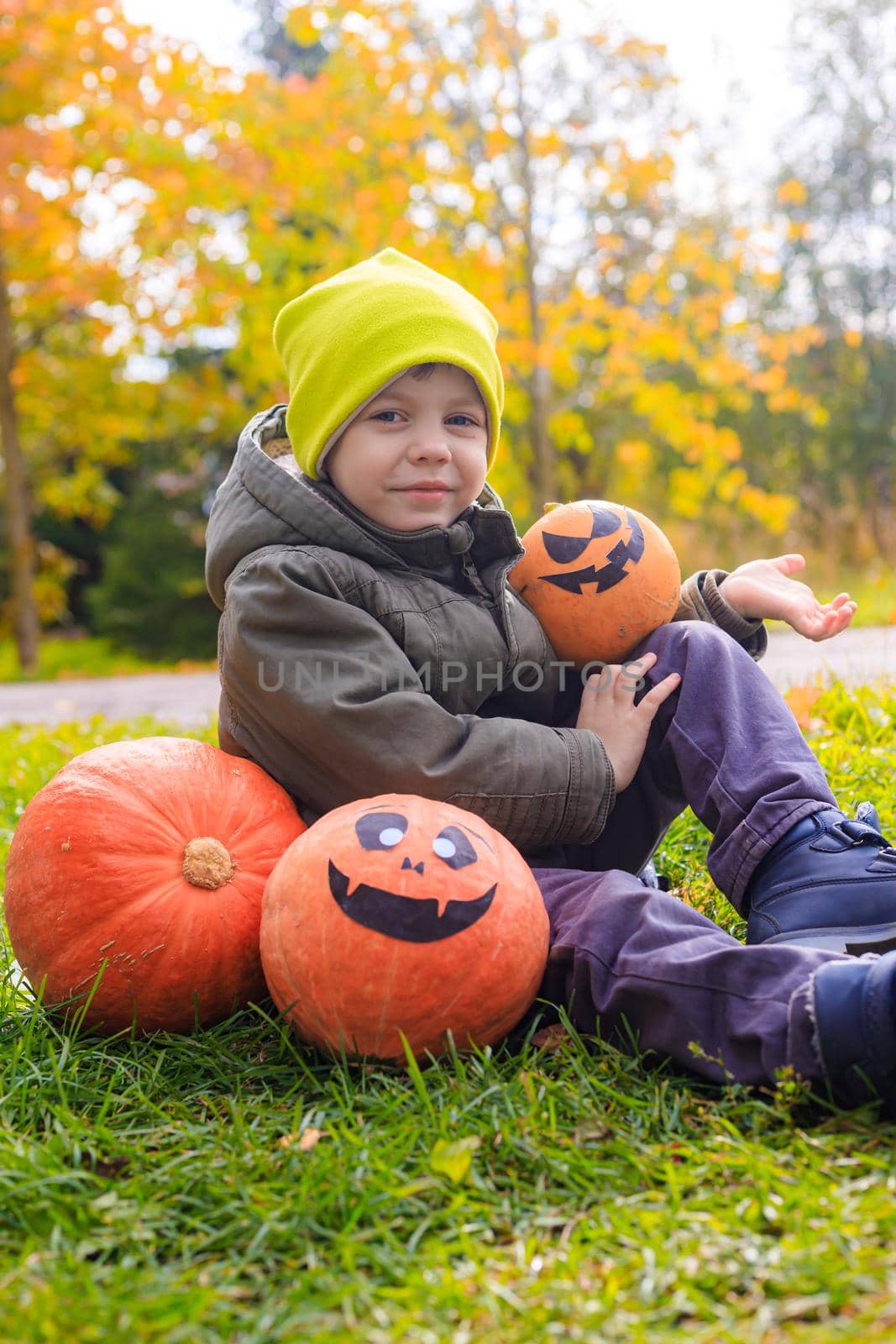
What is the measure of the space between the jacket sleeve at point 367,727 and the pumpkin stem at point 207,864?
0.92 feet

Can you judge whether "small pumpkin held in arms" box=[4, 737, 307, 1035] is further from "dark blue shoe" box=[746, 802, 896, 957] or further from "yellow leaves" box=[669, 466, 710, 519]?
"yellow leaves" box=[669, 466, 710, 519]

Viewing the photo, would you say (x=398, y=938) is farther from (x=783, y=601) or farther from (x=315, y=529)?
(x=783, y=601)

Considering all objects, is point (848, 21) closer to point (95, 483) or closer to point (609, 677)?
point (95, 483)

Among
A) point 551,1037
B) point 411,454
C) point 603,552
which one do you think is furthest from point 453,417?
point 551,1037

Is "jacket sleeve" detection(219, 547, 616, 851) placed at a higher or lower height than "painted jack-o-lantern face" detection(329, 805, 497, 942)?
higher

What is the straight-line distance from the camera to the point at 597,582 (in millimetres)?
2760

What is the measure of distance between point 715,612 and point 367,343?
114cm

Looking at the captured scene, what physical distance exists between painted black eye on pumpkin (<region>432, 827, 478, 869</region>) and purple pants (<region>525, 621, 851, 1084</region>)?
267 millimetres

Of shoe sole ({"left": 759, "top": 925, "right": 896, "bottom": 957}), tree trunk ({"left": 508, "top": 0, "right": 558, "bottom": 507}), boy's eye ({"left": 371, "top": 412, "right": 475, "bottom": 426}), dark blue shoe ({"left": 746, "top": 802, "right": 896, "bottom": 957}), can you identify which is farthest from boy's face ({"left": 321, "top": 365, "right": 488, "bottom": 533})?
tree trunk ({"left": 508, "top": 0, "right": 558, "bottom": 507})

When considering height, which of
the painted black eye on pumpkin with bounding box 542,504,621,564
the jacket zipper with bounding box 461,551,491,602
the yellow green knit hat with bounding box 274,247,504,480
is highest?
the yellow green knit hat with bounding box 274,247,504,480

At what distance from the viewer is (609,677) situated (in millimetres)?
2699

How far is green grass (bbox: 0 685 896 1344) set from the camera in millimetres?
1446

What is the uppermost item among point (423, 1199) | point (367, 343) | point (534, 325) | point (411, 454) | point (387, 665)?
point (534, 325)

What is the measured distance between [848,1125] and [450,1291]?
2.37ft
